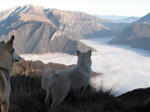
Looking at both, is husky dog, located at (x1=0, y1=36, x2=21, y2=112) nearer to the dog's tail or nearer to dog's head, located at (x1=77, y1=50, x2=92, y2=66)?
the dog's tail

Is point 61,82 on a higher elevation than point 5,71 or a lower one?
lower

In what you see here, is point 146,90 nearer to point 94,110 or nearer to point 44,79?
point 94,110

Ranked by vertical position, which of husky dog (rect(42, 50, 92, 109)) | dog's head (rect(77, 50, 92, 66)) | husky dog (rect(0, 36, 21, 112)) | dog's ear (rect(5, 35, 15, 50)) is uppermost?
dog's ear (rect(5, 35, 15, 50))

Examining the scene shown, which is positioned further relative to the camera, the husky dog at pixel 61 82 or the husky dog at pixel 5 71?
the husky dog at pixel 61 82

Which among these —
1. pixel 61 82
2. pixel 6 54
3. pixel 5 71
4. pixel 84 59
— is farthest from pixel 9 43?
pixel 84 59

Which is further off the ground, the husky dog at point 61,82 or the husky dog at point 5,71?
the husky dog at point 5,71

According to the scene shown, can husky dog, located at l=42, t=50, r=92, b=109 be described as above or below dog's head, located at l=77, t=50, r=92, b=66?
below

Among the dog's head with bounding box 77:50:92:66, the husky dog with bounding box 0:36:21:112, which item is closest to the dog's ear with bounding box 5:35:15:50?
the husky dog with bounding box 0:36:21:112

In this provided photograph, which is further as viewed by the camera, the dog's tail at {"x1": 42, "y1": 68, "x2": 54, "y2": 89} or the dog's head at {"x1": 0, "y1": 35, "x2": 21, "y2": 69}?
the dog's tail at {"x1": 42, "y1": 68, "x2": 54, "y2": 89}

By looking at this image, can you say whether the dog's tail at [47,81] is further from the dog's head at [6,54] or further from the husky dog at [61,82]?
the dog's head at [6,54]

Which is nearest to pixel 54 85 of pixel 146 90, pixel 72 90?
pixel 72 90

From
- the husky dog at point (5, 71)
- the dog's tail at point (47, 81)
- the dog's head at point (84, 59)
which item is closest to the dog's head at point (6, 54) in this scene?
the husky dog at point (5, 71)

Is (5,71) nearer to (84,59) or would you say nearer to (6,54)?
(6,54)
